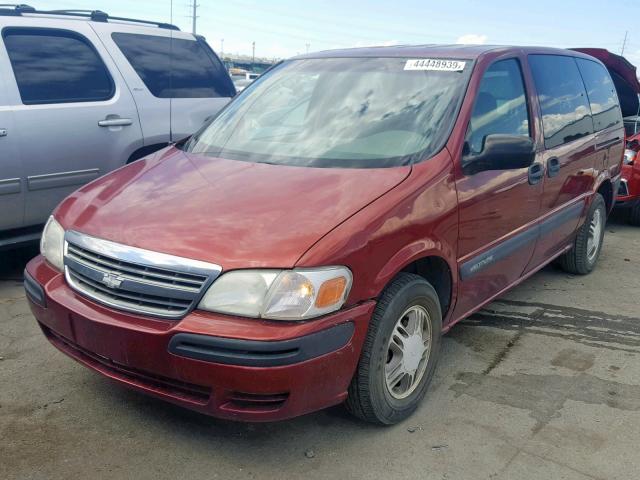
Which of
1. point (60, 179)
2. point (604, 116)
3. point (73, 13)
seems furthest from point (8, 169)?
point (604, 116)

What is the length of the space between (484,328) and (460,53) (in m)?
1.75

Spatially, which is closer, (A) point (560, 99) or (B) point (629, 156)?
(A) point (560, 99)

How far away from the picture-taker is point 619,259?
6.06 meters

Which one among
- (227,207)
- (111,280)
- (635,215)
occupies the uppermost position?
(227,207)

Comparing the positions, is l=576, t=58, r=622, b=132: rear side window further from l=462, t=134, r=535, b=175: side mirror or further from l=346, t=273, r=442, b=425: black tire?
l=346, t=273, r=442, b=425: black tire

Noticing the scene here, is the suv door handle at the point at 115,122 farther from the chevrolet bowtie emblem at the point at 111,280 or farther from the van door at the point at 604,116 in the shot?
the van door at the point at 604,116

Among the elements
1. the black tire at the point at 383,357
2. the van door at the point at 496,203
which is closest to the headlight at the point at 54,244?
the black tire at the point at 383,357

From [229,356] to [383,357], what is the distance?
72 centimetres

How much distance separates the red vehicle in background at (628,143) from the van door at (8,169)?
5.44 metres

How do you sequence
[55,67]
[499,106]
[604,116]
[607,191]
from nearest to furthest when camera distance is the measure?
[499,106]
[55,67]
[604,116]
[607,191]

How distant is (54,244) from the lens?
9.86 ft

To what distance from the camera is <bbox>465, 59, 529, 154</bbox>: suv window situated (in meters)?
3.42

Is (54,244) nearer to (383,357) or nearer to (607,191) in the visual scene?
(383,357)

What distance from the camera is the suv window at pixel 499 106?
3421 mm
